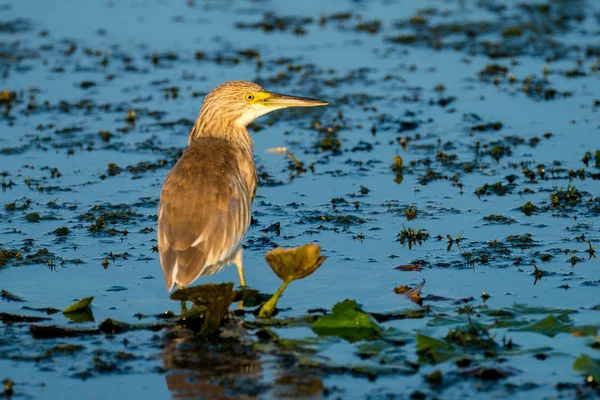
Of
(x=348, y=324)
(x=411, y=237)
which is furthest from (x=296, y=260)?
(x=411, y=237)

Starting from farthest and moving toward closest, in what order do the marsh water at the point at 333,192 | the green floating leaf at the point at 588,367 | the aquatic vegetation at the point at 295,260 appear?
the aquatic vegetation at the point at 295,260 → the marsh water at the point at 333,192 → the green floating leaf at the point at 588,367

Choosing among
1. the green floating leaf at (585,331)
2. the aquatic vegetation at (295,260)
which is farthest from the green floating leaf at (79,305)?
the green floating leaf at (585,331)

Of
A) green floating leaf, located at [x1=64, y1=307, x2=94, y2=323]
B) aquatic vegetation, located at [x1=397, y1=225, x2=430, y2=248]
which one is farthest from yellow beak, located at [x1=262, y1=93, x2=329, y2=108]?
green floating leaf, located at [x1=64, y1=307, x2=94, y2=323]

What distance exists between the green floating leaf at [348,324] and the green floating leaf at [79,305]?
4.58 feet

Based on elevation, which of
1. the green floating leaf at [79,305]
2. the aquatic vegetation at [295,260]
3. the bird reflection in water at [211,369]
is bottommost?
the bird reflection in water at [211,369]

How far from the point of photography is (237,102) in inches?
305

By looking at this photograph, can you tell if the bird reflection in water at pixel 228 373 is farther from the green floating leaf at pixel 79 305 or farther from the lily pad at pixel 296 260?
the green floating leaf at pixel 79 305

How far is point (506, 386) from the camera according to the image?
205 inches

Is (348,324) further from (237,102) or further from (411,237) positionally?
(237,102)

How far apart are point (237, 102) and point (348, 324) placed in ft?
7.88

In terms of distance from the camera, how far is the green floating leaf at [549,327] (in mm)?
5870

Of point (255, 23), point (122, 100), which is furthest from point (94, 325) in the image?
point (255, 23)

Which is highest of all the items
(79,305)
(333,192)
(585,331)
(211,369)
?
(333,192)

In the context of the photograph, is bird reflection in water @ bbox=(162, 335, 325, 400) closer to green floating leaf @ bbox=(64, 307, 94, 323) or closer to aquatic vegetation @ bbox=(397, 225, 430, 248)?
green floating leaf @ bbox=(64, 307, 94, 323)
